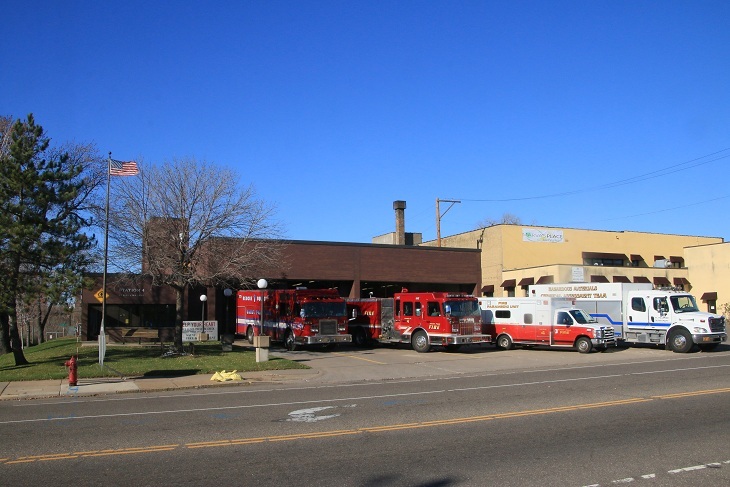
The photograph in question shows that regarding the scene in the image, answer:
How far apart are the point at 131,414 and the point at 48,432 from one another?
210 centimetres

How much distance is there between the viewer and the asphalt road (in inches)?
297

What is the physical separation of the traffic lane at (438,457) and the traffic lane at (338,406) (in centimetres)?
78

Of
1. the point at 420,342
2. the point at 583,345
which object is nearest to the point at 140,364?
the point at 420,342

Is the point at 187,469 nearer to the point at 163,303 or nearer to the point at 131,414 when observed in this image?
the point at 131,414

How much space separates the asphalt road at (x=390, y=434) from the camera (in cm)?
754

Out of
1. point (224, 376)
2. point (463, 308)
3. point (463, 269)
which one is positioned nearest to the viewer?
point (224, 376)

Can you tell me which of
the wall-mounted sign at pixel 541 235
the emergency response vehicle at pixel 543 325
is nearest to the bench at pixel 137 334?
the emergency response vehicle at pixel 543 325

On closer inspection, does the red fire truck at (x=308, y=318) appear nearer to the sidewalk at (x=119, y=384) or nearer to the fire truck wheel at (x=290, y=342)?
the fire truck wheel at (x=290, y=342)

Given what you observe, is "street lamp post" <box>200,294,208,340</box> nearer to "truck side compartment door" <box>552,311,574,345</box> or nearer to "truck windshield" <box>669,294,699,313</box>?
"truck side compartment door" <box>552,311,574,345</box>

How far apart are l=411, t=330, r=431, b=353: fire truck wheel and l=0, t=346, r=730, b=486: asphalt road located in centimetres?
1021

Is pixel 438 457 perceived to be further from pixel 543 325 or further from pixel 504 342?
pixel 504 342

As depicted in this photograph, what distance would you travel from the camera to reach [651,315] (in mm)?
28172

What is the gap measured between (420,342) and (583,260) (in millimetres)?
28770

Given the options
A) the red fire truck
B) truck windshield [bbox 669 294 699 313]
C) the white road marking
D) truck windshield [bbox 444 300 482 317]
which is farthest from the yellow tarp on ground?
truck windshield [bbox 669 294 699 313]
